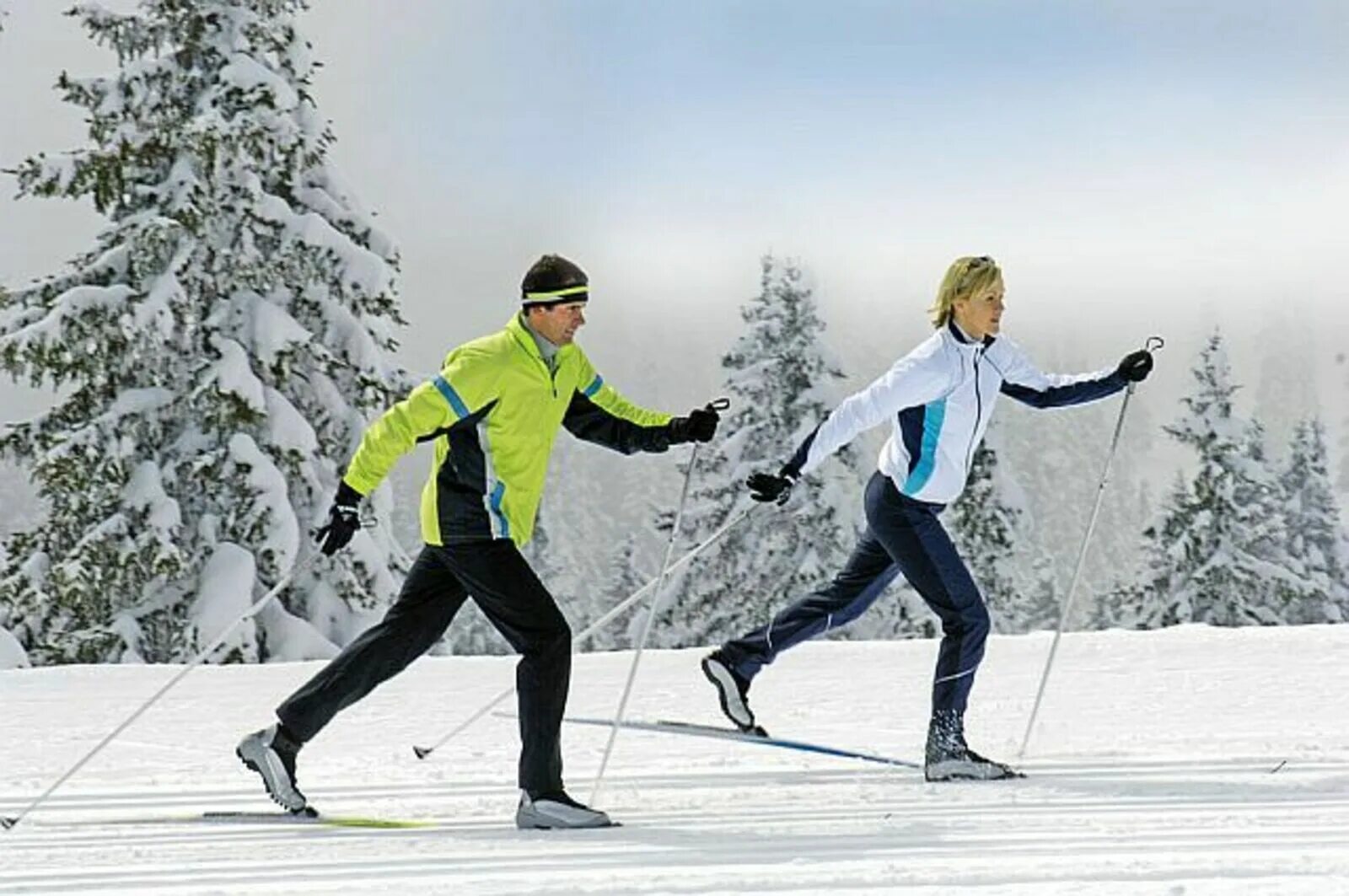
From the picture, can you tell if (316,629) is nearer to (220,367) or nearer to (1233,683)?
(220,367)

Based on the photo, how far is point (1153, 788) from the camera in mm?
6207

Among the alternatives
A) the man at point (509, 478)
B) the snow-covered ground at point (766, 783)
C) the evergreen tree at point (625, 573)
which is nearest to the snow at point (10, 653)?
the snow-covered ground at point (766, 783)

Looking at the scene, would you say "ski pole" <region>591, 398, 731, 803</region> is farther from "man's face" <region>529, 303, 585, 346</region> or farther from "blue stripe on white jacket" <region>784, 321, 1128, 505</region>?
"man's face" <region>529, 303, 585, 346</region>

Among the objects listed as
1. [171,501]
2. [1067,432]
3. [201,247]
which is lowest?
[1067,432]

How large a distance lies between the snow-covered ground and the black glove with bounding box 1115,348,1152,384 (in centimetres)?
146

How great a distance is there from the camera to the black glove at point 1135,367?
696cm

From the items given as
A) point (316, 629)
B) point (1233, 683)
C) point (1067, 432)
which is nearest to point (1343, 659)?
point (1233, 683)

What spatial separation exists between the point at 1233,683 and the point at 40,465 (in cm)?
1436

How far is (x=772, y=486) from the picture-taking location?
21.5ft

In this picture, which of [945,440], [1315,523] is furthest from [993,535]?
[945,440]

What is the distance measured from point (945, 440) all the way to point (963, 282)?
0.57 meters

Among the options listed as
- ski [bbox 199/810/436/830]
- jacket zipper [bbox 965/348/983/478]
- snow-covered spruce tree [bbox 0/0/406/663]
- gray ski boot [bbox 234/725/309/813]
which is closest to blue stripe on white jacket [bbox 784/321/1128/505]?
jacket zipper [bbox 965/348/983/478]

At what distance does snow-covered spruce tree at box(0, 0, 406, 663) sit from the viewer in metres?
19.6

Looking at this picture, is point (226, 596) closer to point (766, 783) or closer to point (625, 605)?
point (625, 605)
